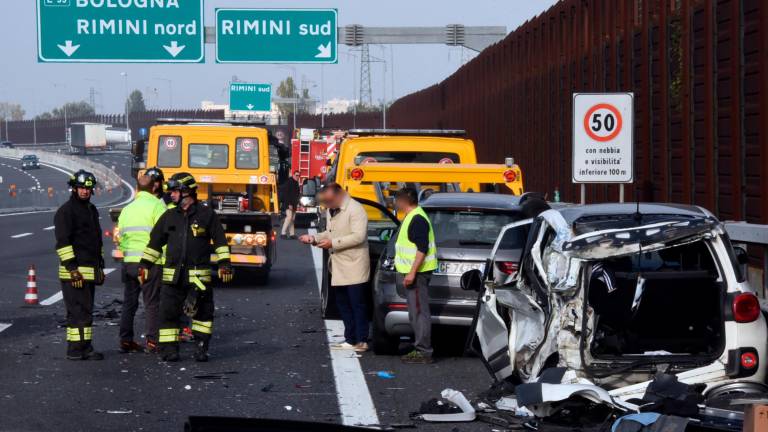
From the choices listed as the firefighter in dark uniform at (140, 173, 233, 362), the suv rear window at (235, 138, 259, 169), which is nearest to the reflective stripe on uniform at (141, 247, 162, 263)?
the firefighter in dark uniform at (140, 173, 233, 362)

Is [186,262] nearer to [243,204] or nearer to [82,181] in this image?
[82,181]

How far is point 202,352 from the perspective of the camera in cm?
1292

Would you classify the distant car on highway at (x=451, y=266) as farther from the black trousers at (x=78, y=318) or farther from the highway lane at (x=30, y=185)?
the highway lane at (x=30, y=185)

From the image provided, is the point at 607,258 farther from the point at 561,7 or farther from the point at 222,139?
the point at 561,7

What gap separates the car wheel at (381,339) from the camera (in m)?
13.0

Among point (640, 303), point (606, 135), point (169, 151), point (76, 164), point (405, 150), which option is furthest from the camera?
point (76, 164)

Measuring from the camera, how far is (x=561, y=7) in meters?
27.1

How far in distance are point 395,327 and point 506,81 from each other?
75.0 feet

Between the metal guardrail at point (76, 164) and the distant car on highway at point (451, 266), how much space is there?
6931 cm

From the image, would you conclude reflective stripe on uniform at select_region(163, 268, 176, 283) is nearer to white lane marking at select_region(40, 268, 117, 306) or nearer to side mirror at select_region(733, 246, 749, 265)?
side mirror at select_region(733, 246, 749, 265)

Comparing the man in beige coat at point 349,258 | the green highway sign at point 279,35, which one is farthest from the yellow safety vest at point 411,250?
the green highway sign at point 279,35

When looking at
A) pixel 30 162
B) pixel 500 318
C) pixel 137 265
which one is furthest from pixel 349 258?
pixel 30 162

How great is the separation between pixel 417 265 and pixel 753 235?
3.04 meters

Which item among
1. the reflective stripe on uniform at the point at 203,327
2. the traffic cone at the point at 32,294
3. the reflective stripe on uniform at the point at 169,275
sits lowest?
the traffic cone at the point at 32,294
